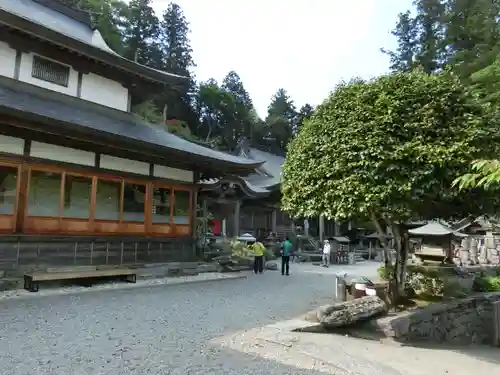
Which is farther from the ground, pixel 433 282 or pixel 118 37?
pixel 118 37

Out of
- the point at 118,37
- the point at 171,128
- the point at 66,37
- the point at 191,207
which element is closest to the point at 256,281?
the point at 191,207

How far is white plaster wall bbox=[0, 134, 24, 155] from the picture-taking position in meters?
9.47

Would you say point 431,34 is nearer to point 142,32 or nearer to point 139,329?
point 142,32

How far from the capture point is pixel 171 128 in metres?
35.2

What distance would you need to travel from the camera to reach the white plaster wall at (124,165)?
1154cm

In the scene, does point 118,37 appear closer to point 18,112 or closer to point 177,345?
point 18,112

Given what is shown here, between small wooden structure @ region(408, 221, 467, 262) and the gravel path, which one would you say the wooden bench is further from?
small wooden structure @ region(408, 221, 467, 262)

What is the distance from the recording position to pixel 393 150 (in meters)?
7.07

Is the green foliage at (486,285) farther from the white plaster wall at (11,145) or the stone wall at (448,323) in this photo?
the white plaster wall at (11,145)

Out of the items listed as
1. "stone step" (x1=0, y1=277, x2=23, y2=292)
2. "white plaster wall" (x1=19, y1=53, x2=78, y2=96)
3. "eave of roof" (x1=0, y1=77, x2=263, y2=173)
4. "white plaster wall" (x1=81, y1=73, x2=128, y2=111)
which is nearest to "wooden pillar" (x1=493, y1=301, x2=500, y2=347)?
"eave of roof" (x1=0, y1=77, x2=263, y2=173)

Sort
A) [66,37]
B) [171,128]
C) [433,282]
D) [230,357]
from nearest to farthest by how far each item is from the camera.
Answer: [230,357] < [433,282] < [66,37] < [171,128]

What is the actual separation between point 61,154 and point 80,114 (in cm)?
165

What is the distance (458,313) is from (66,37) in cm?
1263

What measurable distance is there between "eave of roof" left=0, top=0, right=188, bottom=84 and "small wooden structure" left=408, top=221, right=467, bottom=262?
12.3 m
